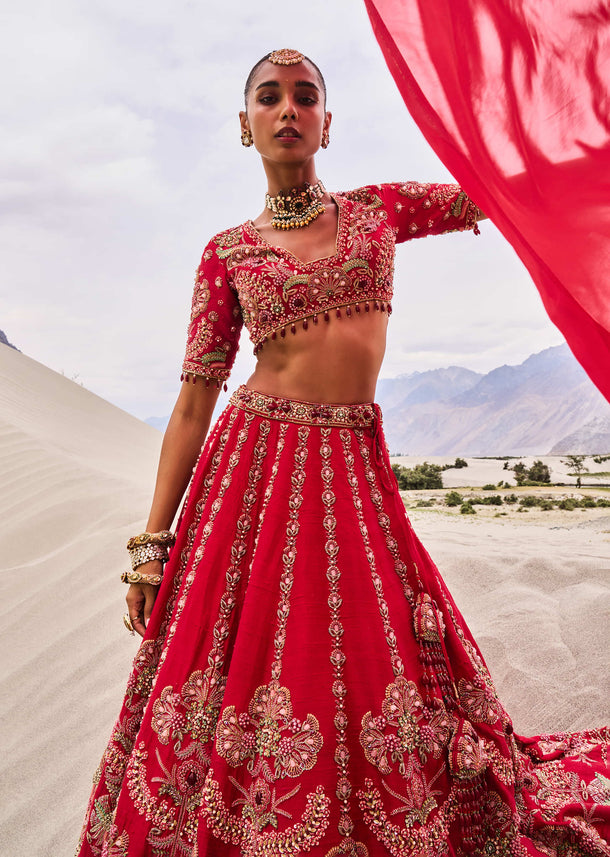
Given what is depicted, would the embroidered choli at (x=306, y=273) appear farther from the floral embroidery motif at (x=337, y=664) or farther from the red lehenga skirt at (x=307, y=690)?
the floral embroidery motif at (x=337, y=664)

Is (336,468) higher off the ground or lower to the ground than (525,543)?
higher

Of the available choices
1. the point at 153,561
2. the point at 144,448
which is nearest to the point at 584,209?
the point at 153,561

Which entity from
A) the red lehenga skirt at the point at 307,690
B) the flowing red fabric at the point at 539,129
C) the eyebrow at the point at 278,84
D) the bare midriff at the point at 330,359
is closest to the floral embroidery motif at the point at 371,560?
the red lehenga skirt at the point at 307,690

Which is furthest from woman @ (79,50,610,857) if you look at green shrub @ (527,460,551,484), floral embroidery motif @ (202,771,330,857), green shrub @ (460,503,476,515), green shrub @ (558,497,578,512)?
green shrub @ (527,460,551,484)

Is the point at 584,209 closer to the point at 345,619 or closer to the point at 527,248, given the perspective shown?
the point at 527,248

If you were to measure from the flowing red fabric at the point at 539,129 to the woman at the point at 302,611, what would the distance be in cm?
34

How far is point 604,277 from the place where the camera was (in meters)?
1.29

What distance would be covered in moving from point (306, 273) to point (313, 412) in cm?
33

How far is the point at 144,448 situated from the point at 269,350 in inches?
522

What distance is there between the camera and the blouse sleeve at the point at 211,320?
5.70 feet

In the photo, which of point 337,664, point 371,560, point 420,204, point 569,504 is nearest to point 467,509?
point 569,504

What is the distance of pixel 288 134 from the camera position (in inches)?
66.2

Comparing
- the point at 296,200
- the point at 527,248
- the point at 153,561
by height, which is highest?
the point at 296,200

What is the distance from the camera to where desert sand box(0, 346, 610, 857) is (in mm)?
2373
